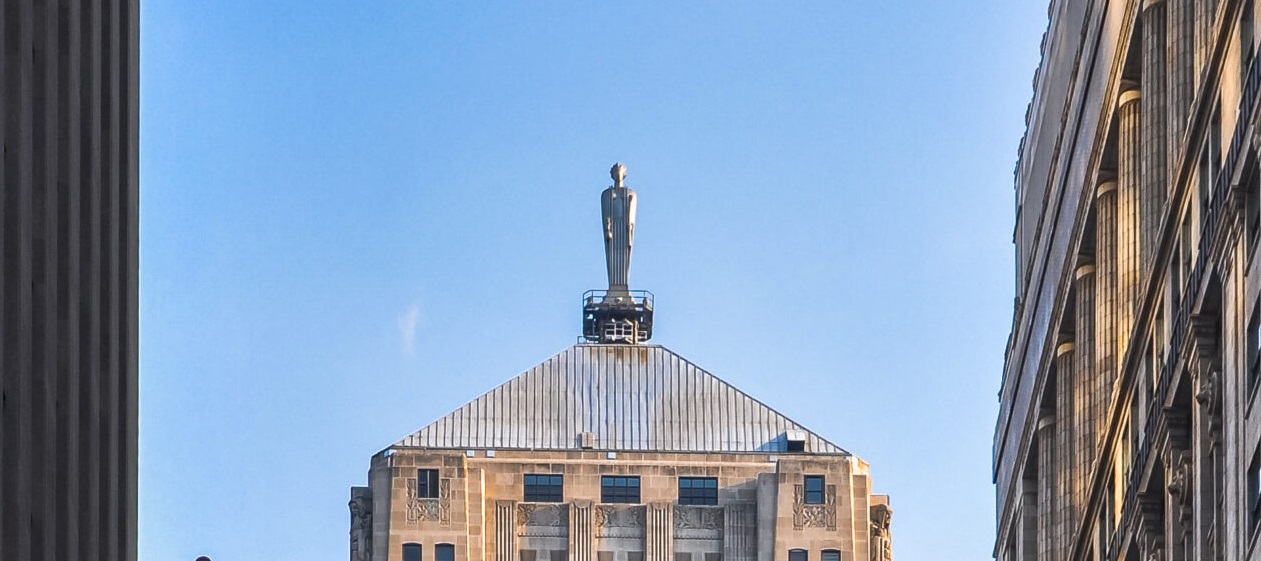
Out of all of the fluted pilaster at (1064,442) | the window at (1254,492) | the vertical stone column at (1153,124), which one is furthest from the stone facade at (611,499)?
the window at (1254,492)

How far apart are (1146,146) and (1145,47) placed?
187 cm

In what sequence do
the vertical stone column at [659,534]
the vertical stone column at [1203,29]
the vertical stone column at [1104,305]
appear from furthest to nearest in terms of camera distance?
1. the vertical stone column at [659,534]
2. the vertical stone column at [1104,305]
3. the vertical stone column at [1203,29]

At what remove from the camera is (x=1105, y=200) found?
71.7 m

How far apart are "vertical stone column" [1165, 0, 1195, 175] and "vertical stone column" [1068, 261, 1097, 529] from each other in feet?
38.8

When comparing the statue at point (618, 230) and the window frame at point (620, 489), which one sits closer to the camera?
the window frame at point (620, 489)

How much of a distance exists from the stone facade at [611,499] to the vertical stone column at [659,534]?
0.14ft

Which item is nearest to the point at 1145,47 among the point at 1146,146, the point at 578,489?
the point at 1146,146

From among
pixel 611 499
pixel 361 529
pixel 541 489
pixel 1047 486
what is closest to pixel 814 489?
pixel 611 499

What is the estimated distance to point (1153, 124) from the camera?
213ft

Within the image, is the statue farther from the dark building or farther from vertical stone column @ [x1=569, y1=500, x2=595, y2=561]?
the dark building

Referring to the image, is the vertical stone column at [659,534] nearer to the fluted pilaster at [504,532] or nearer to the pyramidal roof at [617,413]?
the pyramidal roof at [617,413]

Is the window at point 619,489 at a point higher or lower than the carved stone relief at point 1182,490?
higher

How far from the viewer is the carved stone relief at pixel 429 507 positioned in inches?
6220

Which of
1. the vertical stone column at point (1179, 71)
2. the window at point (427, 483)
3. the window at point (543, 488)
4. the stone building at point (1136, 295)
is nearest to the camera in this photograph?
the stone building at point (1136, 295)
